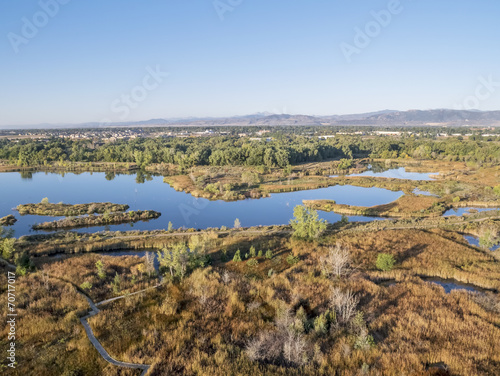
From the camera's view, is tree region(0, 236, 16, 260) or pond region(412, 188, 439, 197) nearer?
tree region(0, 236, 16, 260)

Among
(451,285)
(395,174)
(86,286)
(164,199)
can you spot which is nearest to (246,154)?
(164,199)

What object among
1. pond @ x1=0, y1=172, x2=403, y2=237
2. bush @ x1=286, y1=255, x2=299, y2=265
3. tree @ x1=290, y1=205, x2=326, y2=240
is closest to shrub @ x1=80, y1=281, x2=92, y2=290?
bush @ x1=286, y1=255, x2=299, y2=265

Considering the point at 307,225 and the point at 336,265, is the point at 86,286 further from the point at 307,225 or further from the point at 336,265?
the point at 307,225

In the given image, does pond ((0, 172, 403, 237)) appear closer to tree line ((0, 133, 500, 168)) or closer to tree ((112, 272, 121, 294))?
tree line ((0, 133, 500, 168))

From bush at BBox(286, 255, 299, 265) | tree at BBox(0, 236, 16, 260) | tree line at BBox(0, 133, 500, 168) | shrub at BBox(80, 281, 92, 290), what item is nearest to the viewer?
shrub at BBox(80, 281, 92, 290)

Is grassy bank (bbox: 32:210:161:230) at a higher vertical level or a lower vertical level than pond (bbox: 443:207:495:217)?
higher

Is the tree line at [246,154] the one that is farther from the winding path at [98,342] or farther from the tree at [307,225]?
the winding path at [98,342]
